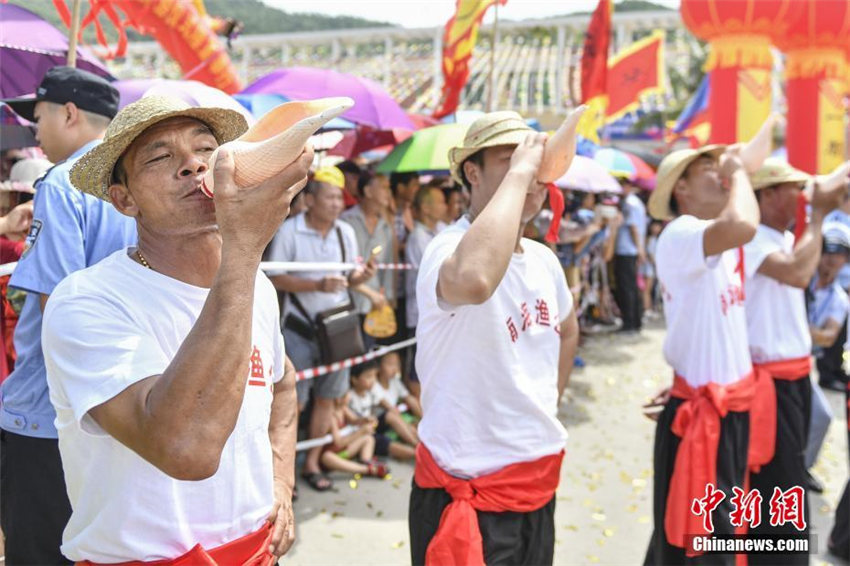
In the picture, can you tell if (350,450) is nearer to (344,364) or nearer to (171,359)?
(344,364)

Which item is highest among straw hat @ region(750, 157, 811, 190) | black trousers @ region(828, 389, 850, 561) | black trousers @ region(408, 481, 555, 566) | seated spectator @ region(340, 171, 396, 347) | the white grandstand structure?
the white grandstand structure

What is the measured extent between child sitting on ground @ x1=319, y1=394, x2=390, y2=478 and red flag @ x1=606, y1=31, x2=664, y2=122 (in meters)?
9.79

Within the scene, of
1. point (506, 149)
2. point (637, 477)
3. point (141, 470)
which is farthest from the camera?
point (637, 477)

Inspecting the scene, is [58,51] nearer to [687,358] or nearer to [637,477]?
[687,358]

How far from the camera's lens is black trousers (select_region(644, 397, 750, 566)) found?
9.82 ft

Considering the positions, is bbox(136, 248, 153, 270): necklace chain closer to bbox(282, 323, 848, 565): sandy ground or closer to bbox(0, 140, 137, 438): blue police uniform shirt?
bbox(0, 140, 137, 438): blue police uniform shirt

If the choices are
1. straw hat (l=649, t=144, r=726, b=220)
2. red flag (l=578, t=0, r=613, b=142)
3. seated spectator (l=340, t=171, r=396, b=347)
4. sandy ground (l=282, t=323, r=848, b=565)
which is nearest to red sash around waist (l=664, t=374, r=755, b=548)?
sandy ground (l=282, t=323, r=848, b=565)

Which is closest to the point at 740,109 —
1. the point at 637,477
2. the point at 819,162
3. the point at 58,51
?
the point at 819,162

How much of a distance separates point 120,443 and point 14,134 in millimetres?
4124

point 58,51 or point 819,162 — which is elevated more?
point 58,51

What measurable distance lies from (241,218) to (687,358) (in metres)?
2.48

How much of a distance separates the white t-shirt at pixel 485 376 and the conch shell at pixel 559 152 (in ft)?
0.95

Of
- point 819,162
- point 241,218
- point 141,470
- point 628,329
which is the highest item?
point 241,218

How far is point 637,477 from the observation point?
15.9 feet
